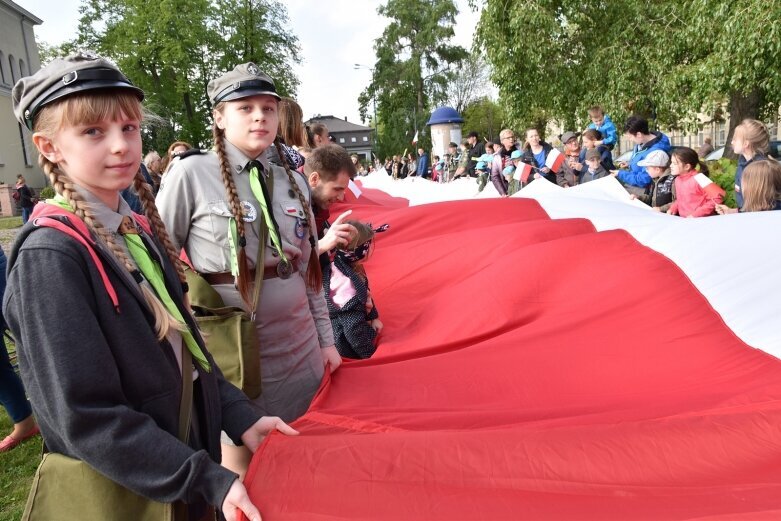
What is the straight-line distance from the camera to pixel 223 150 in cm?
207

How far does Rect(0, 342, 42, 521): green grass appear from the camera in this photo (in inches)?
120

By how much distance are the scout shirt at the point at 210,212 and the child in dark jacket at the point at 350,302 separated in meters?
1.03

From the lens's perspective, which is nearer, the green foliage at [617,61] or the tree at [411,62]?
the green foliage at [617,61]

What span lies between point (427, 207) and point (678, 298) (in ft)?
8.68

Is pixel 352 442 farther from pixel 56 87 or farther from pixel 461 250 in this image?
pixel 461 250

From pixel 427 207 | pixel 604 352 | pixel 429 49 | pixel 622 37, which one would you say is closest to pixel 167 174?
pixel 604 352

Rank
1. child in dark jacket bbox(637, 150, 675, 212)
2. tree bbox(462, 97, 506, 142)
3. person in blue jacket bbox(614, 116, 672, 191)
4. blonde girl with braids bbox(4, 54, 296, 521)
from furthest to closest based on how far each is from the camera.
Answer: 1. tree bbox(462, 97, 506, 142)
2. person in blue jacket bbox(614, 116, 672, 191)
3. child in dark jacket bbox(637, 150, 675, 212)
4. blonde girl with braids bbox(4, 54, 296, 521)

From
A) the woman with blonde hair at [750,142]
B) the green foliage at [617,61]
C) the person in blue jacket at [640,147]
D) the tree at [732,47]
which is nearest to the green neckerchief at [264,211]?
the woman with blonde hair at [750,142]

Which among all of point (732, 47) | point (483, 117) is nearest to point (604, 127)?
point (732, 47)

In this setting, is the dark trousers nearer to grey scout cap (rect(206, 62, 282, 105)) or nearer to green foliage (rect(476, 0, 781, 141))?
grey scout cap (rect(206, 62, 282, 105))

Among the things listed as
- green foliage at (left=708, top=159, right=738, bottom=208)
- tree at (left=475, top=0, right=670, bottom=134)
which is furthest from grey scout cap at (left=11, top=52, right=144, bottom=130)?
tree at (left=475, top=0, right=670, bottom=134)

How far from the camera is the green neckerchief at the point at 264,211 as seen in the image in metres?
2.00

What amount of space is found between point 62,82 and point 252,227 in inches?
34.3

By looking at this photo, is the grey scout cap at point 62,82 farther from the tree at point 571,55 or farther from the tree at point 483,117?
the tree at point 483,117
